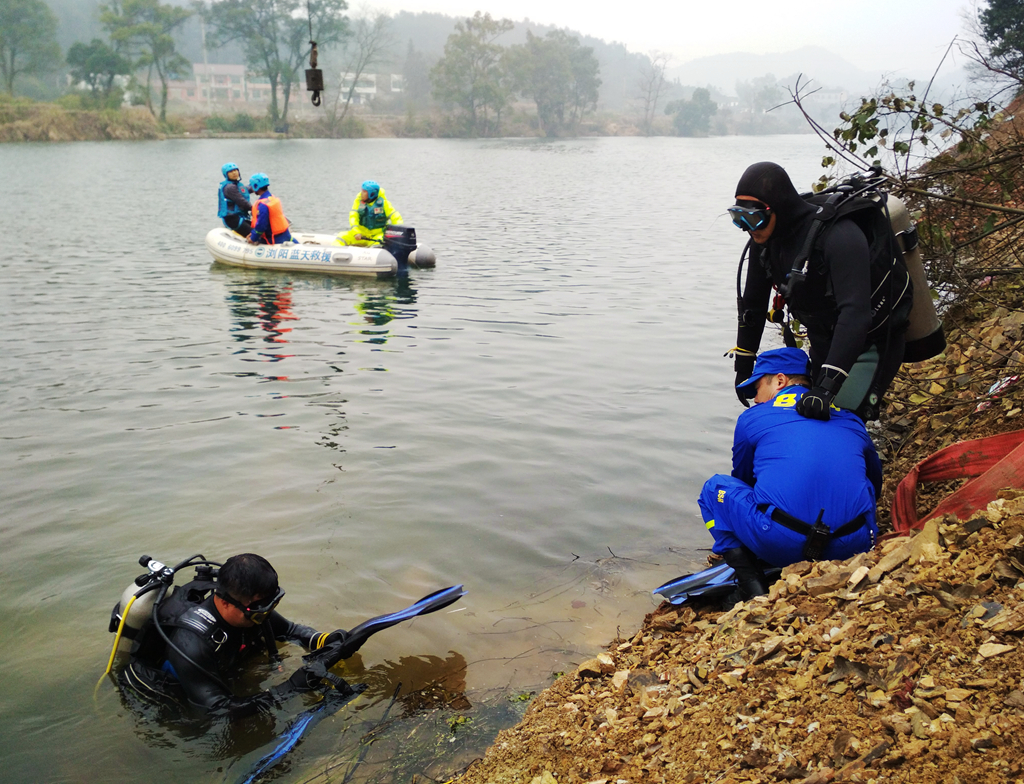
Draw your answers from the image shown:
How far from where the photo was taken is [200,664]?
369 cm

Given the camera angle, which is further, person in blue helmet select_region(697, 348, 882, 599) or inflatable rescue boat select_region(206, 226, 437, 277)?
inflatable rescue boat select_region(206, 226, 437, 277)

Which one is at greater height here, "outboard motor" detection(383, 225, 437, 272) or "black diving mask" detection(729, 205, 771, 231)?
"black diving mask" detection(729, 205, 771, 231)

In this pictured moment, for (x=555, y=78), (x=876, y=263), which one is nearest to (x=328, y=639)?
(x=876, y=263)

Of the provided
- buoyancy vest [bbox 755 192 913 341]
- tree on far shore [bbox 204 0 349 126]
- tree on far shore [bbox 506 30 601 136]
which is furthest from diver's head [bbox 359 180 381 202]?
tree on far shore [bbox 506 30 601 136]

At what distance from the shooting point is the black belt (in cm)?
344

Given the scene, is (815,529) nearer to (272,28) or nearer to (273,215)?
(273,215)

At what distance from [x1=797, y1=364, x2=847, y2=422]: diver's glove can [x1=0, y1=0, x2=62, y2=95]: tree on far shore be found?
92940 millimetres

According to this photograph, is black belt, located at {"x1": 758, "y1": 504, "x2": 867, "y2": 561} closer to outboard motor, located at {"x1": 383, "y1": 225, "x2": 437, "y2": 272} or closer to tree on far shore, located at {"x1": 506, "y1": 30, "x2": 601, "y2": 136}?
outboard motor, located at {"x1": 383, "y1": 225, "x2": 437, "y2": 272}

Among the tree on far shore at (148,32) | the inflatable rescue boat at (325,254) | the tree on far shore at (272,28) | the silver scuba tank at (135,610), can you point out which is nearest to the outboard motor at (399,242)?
the inflatable rescue boat at (325,254)

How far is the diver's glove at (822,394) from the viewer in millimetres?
3551

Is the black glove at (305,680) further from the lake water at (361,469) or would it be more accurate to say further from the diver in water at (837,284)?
the diver in water at (837,284)

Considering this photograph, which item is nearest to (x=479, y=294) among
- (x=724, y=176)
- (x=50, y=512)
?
(x=50, y=512)

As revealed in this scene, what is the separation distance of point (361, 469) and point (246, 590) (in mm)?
3092

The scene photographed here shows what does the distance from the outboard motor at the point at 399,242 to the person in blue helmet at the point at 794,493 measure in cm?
1254
